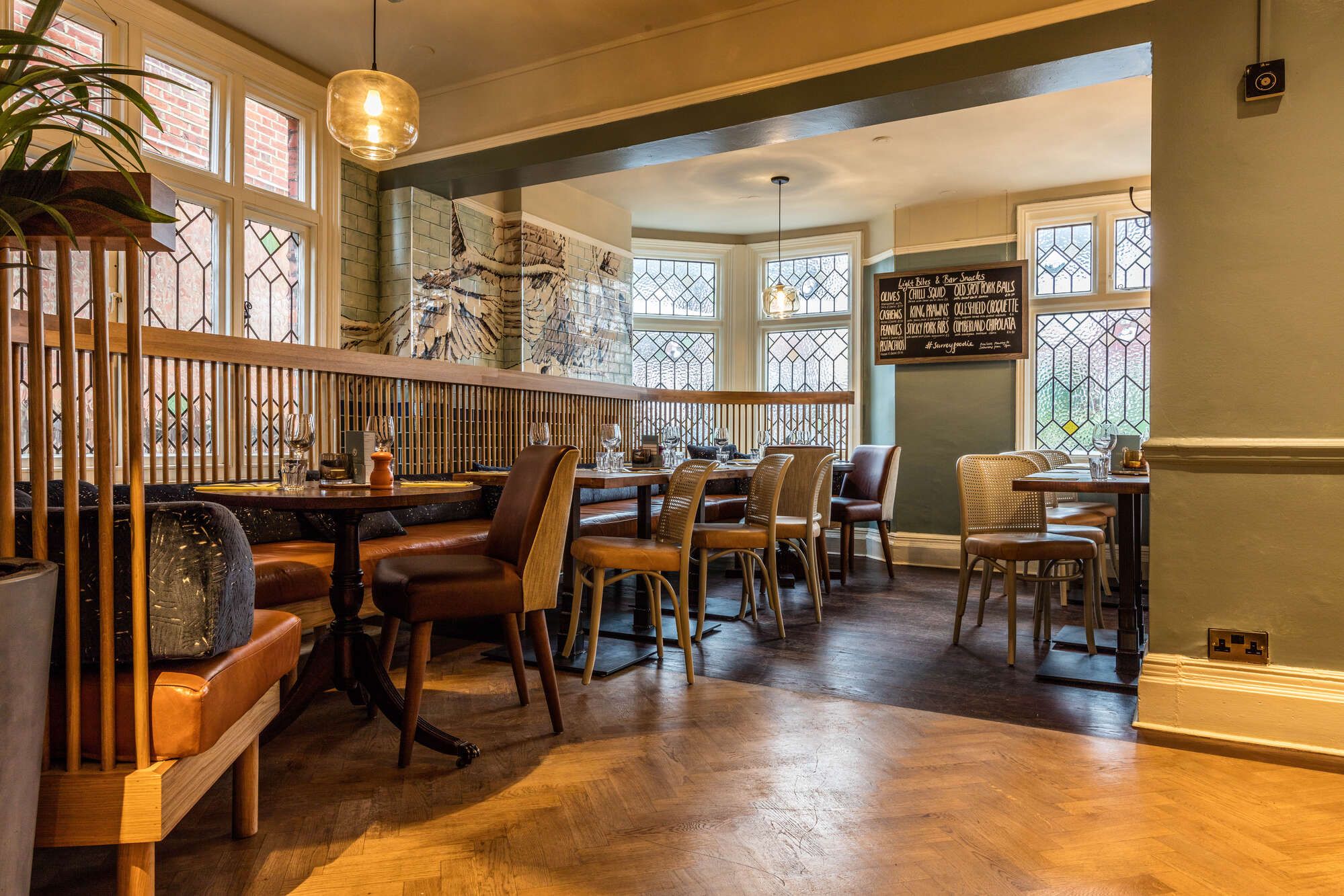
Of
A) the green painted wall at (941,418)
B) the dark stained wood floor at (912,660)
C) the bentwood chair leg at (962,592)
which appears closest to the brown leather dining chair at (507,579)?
the dark stained wood floor at (912,660)

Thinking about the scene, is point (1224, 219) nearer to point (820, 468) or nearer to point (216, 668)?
point (820, 468)

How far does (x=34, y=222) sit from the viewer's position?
143 cm

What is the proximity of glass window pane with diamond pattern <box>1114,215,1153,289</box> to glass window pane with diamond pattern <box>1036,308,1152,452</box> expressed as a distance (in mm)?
227

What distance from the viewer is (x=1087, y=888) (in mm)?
1804

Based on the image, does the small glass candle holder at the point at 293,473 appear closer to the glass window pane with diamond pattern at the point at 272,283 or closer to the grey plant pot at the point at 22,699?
the grey plant pot at the point at 22,699

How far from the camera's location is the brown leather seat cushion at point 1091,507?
557 centimetres

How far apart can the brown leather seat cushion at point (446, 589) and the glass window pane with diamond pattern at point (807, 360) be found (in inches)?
224

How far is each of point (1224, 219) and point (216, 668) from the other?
316cm

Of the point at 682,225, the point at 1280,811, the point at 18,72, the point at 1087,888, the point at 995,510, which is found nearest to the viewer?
the point at 18,72

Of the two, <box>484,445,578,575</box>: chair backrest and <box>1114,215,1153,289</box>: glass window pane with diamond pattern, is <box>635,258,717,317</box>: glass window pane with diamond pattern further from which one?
<box>484,445,578,575</box>: chair backrest

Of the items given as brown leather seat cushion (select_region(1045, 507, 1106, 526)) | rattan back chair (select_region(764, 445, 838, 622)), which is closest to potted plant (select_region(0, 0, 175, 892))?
rattan back chair (select_region(764, 445, 838, 622))

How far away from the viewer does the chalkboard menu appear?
22.7 feet

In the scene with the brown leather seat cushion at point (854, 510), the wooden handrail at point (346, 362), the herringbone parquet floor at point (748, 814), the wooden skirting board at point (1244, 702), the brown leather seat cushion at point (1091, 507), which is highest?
the wooden handrail at point (346, 362)

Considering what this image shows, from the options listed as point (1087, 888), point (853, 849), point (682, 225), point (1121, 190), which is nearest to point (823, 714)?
point (853, 849)
